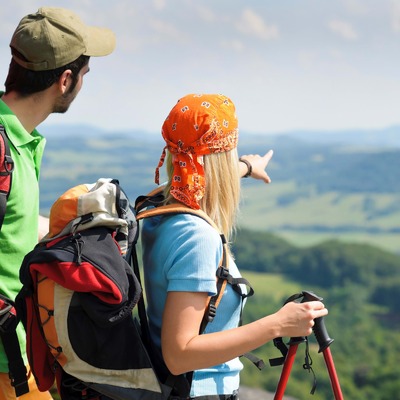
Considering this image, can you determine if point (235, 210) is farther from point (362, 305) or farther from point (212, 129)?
point (362, 305)

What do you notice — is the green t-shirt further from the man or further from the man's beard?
the man's beard

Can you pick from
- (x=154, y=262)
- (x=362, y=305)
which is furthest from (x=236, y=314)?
(x=362, y=305)

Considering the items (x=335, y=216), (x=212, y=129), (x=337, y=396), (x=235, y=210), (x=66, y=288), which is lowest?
(x=335, y=216)

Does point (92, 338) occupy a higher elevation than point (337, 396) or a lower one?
higher

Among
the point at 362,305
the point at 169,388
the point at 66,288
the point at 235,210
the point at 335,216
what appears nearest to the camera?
the point at 66,288

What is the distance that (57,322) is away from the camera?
2467 mm

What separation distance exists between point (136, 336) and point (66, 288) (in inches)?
11.9

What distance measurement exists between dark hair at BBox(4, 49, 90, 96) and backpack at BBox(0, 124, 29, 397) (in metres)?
0.26

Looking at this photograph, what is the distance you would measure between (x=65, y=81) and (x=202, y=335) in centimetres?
113

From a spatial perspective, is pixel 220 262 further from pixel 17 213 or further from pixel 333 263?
pixel 333 263

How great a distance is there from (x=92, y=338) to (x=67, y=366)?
13cm

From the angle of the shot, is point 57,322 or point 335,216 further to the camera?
point 335,216

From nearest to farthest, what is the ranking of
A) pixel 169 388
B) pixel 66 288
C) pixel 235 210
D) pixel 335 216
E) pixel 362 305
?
pixel 66 288 → pixel 169 388 → pixel 235 210 → pixel 362 305 → pixel 335 216

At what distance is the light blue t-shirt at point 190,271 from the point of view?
8.53 feet
